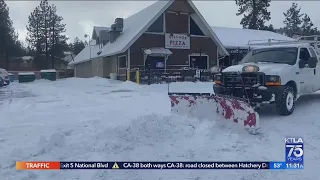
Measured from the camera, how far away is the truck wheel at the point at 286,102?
8.37 meters

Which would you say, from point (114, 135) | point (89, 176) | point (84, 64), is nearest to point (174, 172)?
point (89, 176)

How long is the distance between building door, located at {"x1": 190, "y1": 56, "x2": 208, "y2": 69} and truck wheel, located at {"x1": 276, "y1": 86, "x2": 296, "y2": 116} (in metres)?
20.5

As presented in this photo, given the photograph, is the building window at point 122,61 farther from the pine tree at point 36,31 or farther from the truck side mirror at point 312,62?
the pine tree at point 36,31

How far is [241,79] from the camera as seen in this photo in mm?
8398

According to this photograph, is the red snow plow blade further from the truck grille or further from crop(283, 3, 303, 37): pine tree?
crop(283, 3, 303, 37): pine tree

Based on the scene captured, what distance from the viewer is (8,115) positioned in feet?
30.4

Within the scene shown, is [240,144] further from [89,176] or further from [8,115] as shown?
[8,115]

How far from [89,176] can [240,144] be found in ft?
9.17

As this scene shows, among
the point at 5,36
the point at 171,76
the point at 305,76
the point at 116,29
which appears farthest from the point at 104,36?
the point at 5,36

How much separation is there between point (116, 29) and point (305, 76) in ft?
72.4

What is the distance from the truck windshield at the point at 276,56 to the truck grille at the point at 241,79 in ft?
4.27

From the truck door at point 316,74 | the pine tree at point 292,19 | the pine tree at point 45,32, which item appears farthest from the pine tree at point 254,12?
the truck door at point 316,74

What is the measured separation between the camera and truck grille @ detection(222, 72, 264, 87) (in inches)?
322

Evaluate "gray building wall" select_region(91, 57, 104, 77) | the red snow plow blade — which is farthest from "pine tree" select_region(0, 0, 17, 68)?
the red snow plow blade
